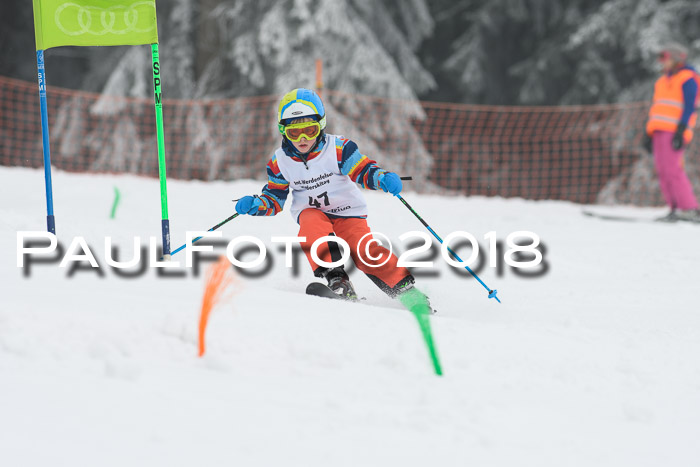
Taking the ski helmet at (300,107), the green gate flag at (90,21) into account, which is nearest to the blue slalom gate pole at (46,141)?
the green gate flag at (90,21)

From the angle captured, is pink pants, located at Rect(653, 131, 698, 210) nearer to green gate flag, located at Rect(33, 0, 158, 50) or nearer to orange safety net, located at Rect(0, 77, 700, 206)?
orange safety net, located at Rect(0, 77, 700, 206)

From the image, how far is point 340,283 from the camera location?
4.01 meters

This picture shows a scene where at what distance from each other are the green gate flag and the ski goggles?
1067 mm

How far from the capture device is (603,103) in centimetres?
1338

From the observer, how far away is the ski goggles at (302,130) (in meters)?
4.02

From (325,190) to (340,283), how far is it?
0.57m

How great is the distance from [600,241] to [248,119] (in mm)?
6387

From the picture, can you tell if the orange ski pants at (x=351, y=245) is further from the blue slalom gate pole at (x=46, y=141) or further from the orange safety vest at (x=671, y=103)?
the orange safety vest at (x=671, y=103)

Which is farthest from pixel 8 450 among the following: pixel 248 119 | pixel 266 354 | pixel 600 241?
pixel 248 119

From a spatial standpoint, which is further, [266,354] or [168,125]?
[168,125]

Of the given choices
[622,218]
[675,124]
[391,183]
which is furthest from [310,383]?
[675,124]

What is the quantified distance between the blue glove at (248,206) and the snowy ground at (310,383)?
30.2 inches

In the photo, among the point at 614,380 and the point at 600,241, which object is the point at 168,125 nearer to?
the point at 600,241

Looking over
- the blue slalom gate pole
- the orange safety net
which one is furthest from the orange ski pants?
the orange safety net
